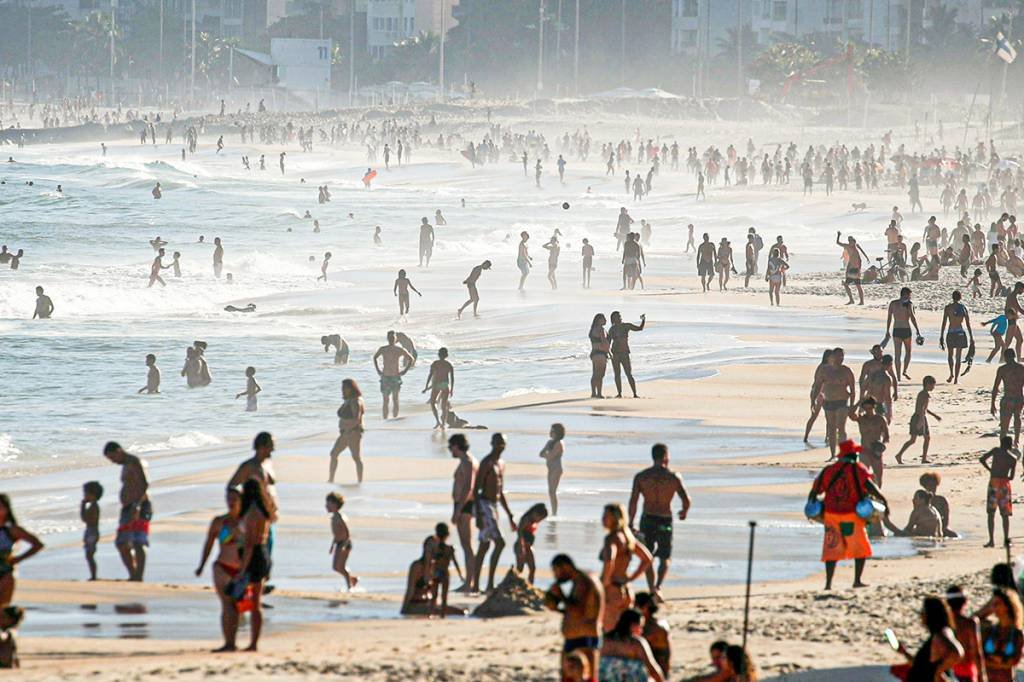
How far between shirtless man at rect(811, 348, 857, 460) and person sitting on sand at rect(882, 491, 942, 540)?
2.34 m

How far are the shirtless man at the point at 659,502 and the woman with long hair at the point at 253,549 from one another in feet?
9.06

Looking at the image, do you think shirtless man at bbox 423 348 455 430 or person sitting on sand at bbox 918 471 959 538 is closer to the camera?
person sitting on sand at bbox 918 471 959 538

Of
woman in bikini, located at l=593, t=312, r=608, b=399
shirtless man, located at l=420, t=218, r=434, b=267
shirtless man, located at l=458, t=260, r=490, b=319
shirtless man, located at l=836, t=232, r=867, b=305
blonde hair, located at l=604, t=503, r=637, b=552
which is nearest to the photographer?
blonde hair, located at l=604, t=503, r=637, b=552

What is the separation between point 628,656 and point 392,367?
1266cm

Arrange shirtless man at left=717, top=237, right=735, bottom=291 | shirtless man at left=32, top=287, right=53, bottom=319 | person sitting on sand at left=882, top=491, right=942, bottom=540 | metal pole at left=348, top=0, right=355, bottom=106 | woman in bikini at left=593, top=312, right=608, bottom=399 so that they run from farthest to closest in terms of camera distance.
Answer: metal pole at left=348, top=0, right=355, bottom=106, shirtless man at left=32, top=287, right=53, bottom=319, shirtless man at left=717, top=237, right=735, bottom=291, woman in bikini at left=593, top=312, right=608, bottom=399, person sitting on sand at left=882, top=491, right=942, bottom=540

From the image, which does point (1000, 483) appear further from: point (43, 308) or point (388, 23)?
point (388, 23)

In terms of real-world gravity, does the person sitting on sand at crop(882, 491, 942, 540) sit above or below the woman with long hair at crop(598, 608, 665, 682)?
below

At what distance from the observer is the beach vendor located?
34.9 feet

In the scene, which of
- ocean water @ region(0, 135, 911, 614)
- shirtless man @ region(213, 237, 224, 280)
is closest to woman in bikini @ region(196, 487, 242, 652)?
ocean water @ region(0, 135, 911, 614)

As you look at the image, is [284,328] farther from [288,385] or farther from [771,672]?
[771,672]

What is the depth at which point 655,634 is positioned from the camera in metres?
7.46

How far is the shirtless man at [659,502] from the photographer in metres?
10.6

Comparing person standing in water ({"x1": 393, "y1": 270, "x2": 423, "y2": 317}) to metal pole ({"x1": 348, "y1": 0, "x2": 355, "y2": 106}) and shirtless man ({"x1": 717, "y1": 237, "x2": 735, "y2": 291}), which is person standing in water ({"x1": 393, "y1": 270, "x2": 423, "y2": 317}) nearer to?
shirtless man ({"x1": 717, "y1": 237, "x2": 735, "y2": 291})

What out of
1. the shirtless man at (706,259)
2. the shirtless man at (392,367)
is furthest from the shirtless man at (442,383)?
the shirtless man at (706,259)
